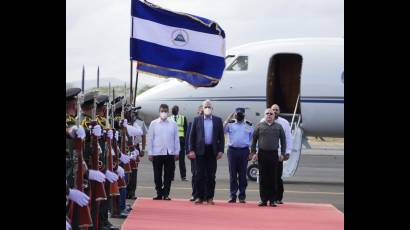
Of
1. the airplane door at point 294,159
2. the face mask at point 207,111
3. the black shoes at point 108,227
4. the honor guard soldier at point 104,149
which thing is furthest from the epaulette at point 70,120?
the airplane door at point 294,159

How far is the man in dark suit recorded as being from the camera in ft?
52.2

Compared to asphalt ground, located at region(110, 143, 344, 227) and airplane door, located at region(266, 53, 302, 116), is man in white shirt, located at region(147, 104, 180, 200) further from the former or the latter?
airplane door, located at region(266, 53, 302, 116)

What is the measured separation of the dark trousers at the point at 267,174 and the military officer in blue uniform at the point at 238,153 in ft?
1.89

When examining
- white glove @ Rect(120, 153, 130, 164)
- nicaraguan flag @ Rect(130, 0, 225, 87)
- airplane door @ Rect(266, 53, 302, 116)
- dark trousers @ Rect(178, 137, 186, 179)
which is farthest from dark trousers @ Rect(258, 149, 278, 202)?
airplane door @ Rect(266, 53, 302, 116)

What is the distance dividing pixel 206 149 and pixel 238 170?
0.81 m

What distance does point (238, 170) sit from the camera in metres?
16.5

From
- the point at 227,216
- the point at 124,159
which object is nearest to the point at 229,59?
the point at 227,216

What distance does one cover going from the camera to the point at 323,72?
2283 cm

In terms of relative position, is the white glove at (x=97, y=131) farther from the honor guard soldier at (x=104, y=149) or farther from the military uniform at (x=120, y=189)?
the military uniform at (x=120, y=189)

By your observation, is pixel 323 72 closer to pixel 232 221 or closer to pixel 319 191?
pixel 319 191

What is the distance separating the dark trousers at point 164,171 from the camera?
16062 mm

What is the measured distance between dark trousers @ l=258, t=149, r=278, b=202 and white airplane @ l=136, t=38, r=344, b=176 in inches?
259
